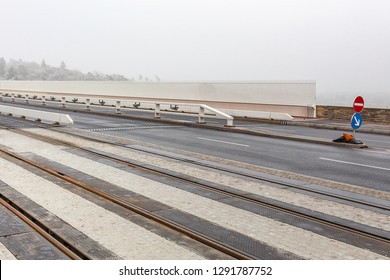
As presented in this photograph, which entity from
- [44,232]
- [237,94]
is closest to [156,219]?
[44,232]

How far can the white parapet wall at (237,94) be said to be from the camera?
25.9 meters

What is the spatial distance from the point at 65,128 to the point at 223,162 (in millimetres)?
9224

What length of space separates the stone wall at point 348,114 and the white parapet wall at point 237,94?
2.27 feet

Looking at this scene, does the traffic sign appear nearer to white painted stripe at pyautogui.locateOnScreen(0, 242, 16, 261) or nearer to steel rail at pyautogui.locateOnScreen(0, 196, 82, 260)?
steel rail at pyautogui.locateOnScreen(0, 196, 82, 260)

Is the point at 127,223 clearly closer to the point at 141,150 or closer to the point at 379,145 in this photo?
the point at 141,150

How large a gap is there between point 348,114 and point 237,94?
7.66 metres

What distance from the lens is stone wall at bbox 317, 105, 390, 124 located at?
23281mm

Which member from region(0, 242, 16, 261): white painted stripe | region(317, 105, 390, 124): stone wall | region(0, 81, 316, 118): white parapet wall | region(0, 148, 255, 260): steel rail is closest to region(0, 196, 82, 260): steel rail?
region(0, 242, 16, 261): white painted stripe

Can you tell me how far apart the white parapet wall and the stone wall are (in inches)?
27.3

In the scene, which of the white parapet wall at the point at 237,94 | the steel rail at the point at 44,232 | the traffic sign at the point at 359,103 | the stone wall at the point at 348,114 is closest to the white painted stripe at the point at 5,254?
the steel rail at the point at 44,232

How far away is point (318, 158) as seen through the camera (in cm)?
1203

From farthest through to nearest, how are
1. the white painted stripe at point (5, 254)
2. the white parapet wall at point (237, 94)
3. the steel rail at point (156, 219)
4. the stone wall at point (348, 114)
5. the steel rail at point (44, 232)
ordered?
the white parapet wall at point (237, 94), the stone wall at point (348, 114), the steel rail at point (156, 219), the steel rail at point (44, 232), the white painted stripe at point (5, 254)

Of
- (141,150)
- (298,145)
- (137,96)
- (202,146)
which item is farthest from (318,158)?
(137,96)

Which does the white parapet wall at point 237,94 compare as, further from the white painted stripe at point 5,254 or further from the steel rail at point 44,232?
the white painted stripe at point 5,254
